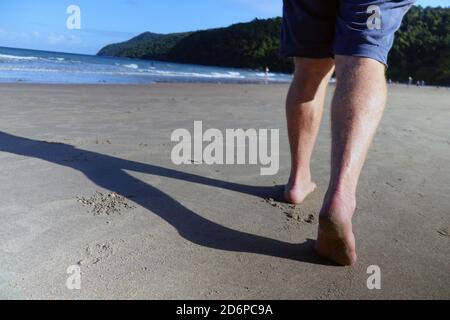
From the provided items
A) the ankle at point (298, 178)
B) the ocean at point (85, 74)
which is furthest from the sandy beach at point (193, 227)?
the ocean at point (85, 74)

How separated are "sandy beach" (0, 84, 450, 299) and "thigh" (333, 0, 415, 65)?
710 mm

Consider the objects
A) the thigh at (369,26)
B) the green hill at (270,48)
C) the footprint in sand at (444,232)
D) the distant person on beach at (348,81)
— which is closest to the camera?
the distant person on beach at (348,81)

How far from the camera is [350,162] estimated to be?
1.42 metres

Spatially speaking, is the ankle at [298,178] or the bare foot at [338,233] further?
the ankle at [298,178]

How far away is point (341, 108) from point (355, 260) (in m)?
0.53

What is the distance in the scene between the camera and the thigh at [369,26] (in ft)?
4.93

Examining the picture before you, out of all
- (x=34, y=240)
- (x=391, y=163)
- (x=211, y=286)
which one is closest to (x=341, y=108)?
(x=211, y=286)

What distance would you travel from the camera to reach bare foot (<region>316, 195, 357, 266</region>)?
136 cm

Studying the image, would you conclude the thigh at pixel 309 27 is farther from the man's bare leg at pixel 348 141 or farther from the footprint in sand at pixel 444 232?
the footprint in sand at pixel 444 232

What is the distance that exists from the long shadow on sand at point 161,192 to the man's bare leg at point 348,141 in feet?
0.38

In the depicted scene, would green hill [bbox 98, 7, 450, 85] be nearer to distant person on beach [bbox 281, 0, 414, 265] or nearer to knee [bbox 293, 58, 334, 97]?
knee [bbox 293, 58, 334, 97]

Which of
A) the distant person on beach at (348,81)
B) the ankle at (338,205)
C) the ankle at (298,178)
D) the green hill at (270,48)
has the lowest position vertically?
the ankle at (298,178)

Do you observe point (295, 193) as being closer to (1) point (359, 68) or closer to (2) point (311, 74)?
(2) point (311, 74)

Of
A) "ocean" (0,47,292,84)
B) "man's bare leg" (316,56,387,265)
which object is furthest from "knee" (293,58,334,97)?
"ocean" (0,47,292,84)
